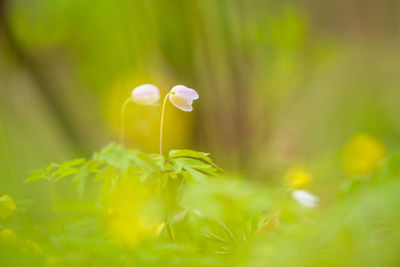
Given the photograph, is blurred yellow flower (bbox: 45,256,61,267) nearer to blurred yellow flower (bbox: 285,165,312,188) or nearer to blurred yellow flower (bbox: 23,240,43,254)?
→ blurred yellow flower (bbox: 23,240,43,254)

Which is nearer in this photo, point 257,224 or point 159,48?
point 257,224

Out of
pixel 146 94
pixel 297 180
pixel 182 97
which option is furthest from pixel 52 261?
pixel 297 180

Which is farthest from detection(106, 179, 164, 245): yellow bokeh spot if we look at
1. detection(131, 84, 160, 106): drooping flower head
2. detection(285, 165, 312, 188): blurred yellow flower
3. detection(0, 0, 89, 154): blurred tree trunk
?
detection(0, 0, 89, 154): blurred tree trunk

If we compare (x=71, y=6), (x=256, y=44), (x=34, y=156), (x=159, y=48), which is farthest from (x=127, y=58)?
(x=256, y=44)

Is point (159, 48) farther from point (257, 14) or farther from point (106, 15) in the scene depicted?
point (257, 14)

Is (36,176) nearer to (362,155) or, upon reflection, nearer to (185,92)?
(185,92)
